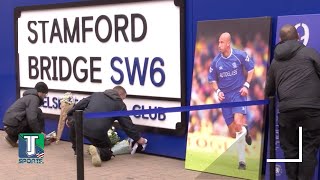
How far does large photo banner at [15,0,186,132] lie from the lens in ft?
23.7

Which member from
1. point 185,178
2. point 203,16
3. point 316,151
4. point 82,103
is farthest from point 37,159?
point 316,151

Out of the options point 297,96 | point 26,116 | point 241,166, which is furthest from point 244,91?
point 26,116

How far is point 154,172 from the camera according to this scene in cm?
659

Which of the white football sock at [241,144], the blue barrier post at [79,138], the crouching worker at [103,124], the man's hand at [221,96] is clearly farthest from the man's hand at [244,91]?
the blue barrier post at [79,138]

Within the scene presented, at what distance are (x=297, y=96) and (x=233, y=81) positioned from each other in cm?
137

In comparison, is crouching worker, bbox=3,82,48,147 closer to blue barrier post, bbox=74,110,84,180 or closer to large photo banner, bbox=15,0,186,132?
large photo banner, bbox=15,0,186,132

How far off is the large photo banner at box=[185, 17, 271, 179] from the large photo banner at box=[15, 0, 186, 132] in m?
0.47

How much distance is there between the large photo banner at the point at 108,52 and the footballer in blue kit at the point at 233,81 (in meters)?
0.75

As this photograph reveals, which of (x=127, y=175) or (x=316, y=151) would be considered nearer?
(x=316, y=151)

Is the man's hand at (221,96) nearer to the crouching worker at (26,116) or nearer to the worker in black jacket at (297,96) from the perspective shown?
the worker in black jacket at (297,96)

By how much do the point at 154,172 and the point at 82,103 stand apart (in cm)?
158

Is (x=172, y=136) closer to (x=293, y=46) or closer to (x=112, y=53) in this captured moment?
(x=112, y=53)

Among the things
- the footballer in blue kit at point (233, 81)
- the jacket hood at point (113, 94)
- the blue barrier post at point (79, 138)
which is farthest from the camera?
the jacket hood at point (113, 94)

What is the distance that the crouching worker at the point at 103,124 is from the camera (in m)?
7.07
